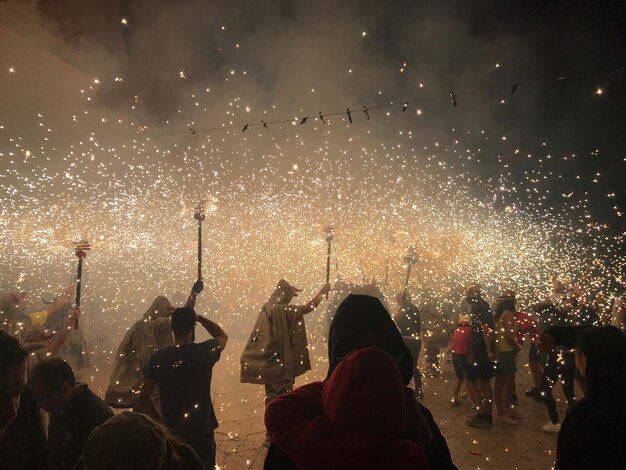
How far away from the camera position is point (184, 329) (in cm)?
340

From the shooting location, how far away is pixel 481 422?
5695mm

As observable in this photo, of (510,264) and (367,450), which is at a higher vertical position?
(510,264)

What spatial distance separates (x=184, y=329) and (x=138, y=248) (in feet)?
54.2

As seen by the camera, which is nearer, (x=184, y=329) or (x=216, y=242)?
(x=184, y=329)

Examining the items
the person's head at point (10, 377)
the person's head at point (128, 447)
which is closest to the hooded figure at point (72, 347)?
the person's head at point (10, 377)

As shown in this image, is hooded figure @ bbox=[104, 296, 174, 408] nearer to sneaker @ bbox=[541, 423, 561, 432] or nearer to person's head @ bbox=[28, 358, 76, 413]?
person's head @ bbox=[28, 358, 76, 413]

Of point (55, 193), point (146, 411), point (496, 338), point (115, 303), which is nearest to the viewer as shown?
point (146, 411)

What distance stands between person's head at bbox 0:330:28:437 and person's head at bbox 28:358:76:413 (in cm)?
17

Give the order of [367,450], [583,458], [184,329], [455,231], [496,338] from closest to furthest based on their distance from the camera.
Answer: [367,450] < [583,458] < [184,329] < [496,338] < [455,231]

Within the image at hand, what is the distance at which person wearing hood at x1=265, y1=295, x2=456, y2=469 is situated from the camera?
1.08m

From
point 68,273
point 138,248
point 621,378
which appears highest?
point 138,248

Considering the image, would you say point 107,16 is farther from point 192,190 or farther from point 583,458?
point 583,458

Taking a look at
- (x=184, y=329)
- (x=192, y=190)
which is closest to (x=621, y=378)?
(x=184, y=329)

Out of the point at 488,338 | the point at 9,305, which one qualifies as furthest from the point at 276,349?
the point at 9,305
